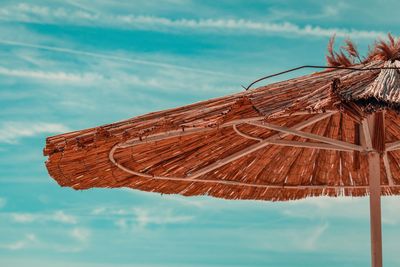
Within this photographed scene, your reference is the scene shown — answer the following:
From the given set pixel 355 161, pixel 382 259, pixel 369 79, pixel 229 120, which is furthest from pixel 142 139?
pixel 355 161

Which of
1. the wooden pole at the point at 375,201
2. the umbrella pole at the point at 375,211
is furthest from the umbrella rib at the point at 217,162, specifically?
the umbrella pole at the point at 375,211

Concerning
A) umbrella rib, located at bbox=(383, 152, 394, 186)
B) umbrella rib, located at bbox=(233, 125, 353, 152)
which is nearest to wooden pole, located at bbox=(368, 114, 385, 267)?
umbrella rib, located at bbox=(233, 125, 353, 152)

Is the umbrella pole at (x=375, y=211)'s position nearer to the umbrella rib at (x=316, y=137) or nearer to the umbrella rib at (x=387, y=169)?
the umbrella rib at (x=316, y=137)

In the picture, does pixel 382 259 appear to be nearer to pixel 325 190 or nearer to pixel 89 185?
pixel 325 190

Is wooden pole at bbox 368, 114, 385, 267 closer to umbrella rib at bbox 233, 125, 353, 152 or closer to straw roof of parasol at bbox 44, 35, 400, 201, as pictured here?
straw roof of parasol at bbox 44, 35, 400, 201

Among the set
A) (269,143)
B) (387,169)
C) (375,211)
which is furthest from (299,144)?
(387,169)

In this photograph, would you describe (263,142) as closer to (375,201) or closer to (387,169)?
(375,201)
